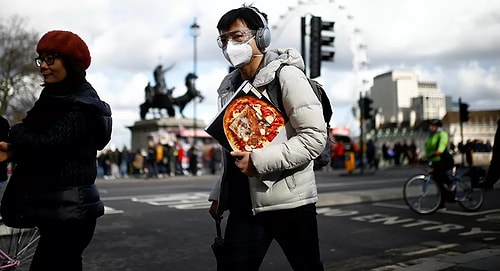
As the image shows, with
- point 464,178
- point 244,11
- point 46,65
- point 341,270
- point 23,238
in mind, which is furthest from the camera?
point 464,178

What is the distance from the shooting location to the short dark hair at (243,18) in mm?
2545

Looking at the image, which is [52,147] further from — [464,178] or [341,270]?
[464,178]

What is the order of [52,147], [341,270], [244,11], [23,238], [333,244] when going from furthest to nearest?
1. [333,244]
2. [341,270]
3. [23,238]
4. [244,11]
5. [52,147]

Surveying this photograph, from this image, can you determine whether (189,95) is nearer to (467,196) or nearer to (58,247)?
(467,196)

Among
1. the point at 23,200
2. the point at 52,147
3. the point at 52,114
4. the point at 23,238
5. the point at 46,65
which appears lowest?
the point at 23,238

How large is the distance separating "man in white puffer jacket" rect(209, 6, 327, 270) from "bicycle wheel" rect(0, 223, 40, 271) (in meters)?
1.22

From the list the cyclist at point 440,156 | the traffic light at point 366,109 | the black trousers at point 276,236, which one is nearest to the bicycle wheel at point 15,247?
the black trousers at point 276,236

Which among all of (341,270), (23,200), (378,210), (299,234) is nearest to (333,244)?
(341,270)

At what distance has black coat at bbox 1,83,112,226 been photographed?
219cm

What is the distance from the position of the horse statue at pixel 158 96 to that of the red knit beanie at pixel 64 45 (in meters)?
39.5

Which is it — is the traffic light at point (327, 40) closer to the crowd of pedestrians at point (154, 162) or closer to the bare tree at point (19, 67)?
the crowd of pedestrians at point (154, 162)

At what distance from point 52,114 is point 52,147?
0.15m

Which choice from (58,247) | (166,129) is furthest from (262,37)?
(166,129)

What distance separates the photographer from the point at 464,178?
8.92m
